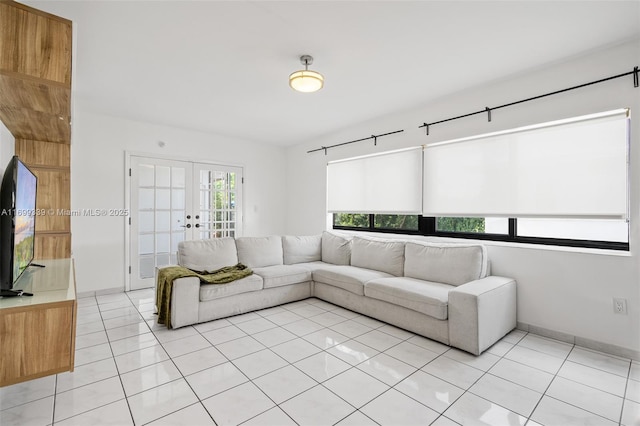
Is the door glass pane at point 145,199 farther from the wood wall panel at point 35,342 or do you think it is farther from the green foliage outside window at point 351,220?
the wood wall panel at point 35,342

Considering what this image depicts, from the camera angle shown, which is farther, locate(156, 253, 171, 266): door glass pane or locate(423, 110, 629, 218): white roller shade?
locate(156, 253, 171, 266): door glass pane

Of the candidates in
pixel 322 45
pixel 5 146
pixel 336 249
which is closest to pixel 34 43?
pixel 5 146

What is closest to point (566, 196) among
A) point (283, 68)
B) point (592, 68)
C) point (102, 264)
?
point (592, 68)

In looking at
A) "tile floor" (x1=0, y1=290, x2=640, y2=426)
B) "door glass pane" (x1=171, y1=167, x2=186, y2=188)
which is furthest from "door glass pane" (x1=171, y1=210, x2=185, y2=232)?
"tile floor" (x1=0, y1=290, x2=640, y2=426)

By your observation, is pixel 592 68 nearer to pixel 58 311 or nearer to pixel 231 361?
pixel 231 361

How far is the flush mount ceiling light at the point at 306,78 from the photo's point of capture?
2.52 metres

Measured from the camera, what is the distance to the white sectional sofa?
261 centimetres

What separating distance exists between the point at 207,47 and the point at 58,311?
7.03 ft

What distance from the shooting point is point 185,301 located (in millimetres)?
3020

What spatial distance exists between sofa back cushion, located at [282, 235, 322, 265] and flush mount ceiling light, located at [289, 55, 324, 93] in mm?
2389

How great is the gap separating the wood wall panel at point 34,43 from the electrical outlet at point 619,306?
14.0 feet

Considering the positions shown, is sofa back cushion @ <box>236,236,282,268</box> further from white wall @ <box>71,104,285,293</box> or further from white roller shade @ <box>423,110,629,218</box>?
white roller shade @ <box>423,110,629,218</box>

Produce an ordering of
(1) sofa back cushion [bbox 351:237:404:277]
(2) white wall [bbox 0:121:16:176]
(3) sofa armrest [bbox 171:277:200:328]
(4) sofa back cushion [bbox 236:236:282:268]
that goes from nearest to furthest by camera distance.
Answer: (2) white wall [bbox 0:121:16:176], (3) sofa armrest [bbox 171:277:200:328], (1) sofa back cushion [bbox 351:237:404:277], (4) sofa back cushion [bbox 236:236:282:268]

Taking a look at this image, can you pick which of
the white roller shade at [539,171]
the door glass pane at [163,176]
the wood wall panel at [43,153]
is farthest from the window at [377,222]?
the wood wall panel at [43,153]
